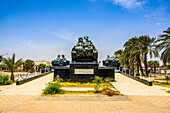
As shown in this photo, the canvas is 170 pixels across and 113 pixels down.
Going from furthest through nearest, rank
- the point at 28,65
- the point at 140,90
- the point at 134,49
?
the point at 28,65 → the point at 134,49 → the point at 140,90

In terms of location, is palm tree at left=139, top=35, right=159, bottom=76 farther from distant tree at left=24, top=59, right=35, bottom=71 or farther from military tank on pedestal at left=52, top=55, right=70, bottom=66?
distant tree at left=24, top=59, right=35, bottom=71

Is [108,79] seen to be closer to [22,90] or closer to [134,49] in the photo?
[22,90]

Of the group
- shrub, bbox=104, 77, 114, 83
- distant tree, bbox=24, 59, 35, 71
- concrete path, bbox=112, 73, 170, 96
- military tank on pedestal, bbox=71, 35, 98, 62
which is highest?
military tank on pedestal, bbox=71, 35, 98, 62

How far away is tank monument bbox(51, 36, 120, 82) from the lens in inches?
661

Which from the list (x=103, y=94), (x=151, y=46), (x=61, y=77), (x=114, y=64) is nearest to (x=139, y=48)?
(x=151, y=46)

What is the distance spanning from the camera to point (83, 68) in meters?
17.0

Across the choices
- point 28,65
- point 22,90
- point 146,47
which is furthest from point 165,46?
point 28,65

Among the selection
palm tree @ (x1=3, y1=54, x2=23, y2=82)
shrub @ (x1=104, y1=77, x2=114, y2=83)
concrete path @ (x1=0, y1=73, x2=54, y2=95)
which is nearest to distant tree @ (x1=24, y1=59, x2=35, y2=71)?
palm tree @ (x1=3, y1=54, x2=23, y2=82)

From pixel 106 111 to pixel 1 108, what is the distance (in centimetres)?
535

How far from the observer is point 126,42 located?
3056 centimetres

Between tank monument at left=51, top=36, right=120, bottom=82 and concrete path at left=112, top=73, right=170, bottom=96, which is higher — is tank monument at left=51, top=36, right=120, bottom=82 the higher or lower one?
the higher one

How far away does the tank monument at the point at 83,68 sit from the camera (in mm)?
16781

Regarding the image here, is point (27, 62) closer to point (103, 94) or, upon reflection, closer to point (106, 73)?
point (106, 73)

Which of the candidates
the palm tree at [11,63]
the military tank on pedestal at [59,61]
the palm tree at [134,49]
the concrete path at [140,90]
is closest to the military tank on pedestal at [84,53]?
the concrete path at [140,90]
